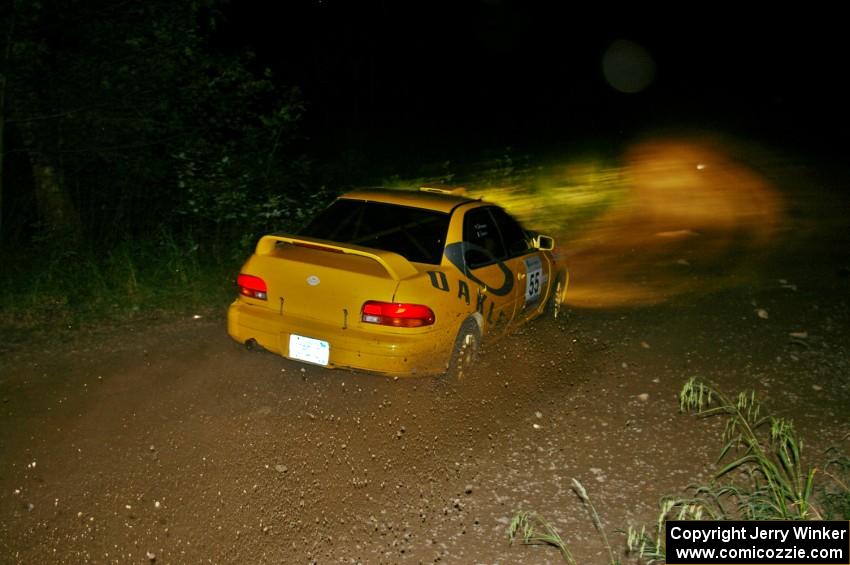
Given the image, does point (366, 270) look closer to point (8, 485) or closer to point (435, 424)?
point (435, 424)

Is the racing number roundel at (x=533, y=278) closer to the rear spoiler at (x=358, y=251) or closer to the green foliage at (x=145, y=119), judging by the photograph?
the rear spoiler at (x=358, y=251)

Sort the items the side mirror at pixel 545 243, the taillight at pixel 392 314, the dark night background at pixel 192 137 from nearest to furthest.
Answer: the taillight at pixel 392 314
the side mirror at pixel 545 243
the dark night background at pixel 192 137

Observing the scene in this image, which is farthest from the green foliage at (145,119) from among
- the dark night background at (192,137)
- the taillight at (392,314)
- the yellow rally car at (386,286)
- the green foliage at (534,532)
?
the green foliage at (534,532)

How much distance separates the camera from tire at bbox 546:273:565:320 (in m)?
8.23

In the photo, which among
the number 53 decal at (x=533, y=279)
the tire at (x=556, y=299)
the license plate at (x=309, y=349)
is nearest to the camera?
the license plate at (x=309, y=349)

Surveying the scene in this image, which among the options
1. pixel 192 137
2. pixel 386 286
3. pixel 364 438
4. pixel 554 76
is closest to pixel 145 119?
pixel 192 137

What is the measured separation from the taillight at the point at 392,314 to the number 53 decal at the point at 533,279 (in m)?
1.93

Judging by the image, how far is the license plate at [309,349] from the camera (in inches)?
Answer: 224

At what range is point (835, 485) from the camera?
472 centimetres

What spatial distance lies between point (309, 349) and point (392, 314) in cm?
67

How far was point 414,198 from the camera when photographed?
22.1ft

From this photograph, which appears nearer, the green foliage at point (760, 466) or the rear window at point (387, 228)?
the green foliage at point (760, 466)

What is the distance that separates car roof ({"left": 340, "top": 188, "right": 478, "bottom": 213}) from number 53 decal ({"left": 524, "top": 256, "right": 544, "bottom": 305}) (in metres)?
0.88

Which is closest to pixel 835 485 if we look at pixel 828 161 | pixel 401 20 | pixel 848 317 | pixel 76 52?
pixel 848 317
